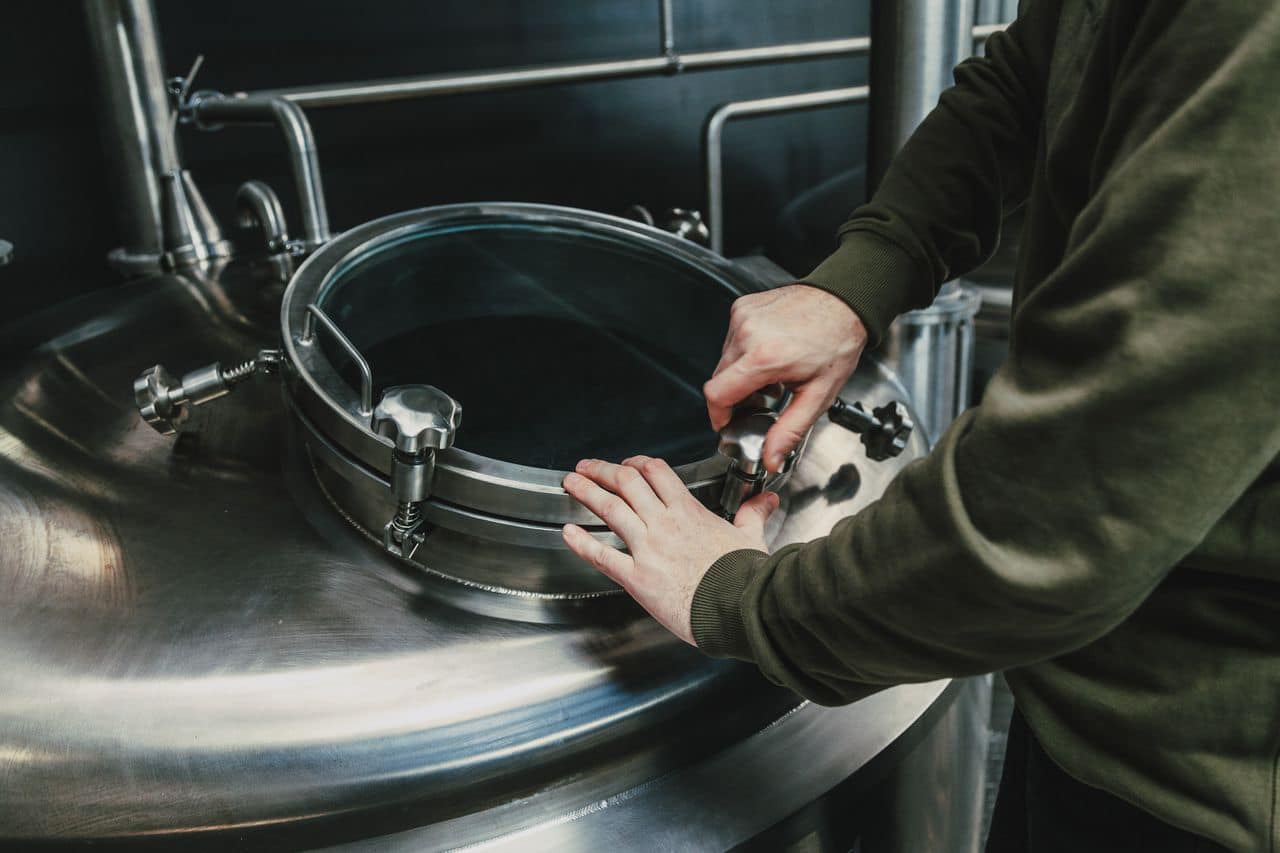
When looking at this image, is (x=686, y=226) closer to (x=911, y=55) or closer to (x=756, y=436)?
(x=911, y=55)

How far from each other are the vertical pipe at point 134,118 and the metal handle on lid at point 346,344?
1.89 feet

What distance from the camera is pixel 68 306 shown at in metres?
1.19

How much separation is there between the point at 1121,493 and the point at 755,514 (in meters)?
0.34

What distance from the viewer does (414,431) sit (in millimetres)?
710

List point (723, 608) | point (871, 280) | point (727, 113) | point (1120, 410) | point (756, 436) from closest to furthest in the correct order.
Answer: point (1120, 410) → point (723, 608) → point (756, 436) → point (871, 280) → point (727, 113)

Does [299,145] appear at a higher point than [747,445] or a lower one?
higher

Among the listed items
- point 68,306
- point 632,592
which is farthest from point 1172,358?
point 68,306

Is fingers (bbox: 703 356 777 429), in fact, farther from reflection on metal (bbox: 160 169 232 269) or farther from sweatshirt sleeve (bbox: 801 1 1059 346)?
reflection on metal (bbox: 160 169 232 269)

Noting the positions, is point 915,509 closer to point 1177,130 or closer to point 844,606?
point 844,606

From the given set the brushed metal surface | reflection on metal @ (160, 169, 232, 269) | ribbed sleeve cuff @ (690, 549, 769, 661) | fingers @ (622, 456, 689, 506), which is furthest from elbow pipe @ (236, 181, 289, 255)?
ribbed sleeve cuff @ (690, 549, 769, 661)

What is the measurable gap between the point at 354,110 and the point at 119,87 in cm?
54

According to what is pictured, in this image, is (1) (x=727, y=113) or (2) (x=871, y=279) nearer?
(2) (x=871, y=279)

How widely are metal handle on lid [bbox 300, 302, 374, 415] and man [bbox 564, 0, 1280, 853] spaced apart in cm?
18

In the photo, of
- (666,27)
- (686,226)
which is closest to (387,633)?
(686,226)
